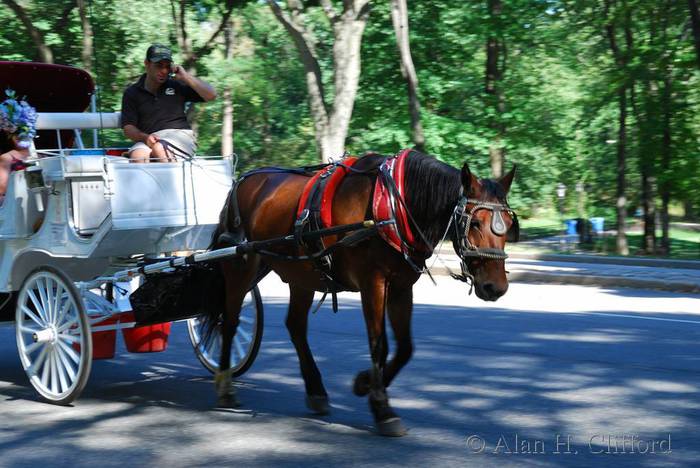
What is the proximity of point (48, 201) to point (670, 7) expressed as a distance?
2070cm

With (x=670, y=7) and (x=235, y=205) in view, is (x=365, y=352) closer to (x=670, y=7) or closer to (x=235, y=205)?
(x=235, y=205)

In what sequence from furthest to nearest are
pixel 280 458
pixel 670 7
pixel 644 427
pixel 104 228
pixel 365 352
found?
pixel 670 7 → pixel 365 352 → pixel 104 228 → pixel 644 427 → pixel 280 458

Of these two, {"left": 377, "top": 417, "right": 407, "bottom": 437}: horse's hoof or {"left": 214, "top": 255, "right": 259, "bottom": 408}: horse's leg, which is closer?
{"left": 377, "top": 417, "right": 407, "bottom": 437}: horse's hoof

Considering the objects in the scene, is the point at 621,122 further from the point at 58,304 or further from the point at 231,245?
the point at 58,304

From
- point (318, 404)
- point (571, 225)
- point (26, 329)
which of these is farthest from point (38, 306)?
point (571, 225)

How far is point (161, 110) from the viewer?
752 centimetres

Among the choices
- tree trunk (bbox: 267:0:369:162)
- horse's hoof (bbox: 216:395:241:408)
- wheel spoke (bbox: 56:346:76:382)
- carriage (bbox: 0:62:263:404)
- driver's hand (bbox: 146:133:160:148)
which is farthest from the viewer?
tree trunk (bbox: 267:0:369:162)

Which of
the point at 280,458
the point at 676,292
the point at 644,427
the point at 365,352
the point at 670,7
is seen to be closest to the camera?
the point at 280,458

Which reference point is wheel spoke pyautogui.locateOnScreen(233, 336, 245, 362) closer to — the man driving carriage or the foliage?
the man driving carriage

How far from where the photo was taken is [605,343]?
912cm

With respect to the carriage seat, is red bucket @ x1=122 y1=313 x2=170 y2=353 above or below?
below

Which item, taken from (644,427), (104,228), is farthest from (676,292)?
(104,228)

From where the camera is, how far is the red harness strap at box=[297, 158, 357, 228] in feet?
20.2

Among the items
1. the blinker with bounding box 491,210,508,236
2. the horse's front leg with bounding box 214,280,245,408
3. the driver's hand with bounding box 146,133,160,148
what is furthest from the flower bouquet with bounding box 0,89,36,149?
the blinker with bounding box 491,210,508,236
